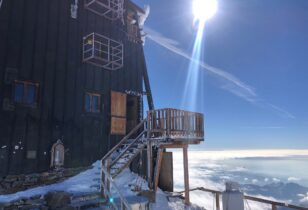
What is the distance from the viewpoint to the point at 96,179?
11.7 m

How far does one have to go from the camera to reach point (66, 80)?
41.0 feet

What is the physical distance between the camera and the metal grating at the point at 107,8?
46.6 feet

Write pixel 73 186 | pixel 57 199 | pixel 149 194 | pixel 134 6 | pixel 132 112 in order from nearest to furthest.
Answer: pixel 57 199, pixel 73 186, pixel 149 194, pixel 132 112, pixel 134 6

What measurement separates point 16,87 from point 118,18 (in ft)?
25.4

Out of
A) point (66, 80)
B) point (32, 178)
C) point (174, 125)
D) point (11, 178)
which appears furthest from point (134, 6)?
point (11, 178)

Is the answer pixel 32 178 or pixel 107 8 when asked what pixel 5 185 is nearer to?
pixel 32 178

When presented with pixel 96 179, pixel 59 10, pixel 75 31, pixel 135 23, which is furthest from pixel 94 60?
pixel 96 179

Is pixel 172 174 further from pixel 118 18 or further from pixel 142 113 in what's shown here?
pixel 118 18

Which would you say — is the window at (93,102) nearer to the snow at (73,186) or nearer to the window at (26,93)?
the window at (26,93)

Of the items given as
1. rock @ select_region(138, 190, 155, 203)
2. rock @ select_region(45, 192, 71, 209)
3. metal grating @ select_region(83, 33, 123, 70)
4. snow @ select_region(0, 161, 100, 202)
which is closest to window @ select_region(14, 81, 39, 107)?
metal grating @ select_region(83, 33, 123, 70)

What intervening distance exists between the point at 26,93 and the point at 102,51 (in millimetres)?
4600

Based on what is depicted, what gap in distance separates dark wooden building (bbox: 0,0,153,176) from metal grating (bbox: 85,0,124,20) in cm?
6

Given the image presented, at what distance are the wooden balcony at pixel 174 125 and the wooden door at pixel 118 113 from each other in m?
2.67

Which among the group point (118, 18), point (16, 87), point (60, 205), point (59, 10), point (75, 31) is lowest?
point (60, 205)
